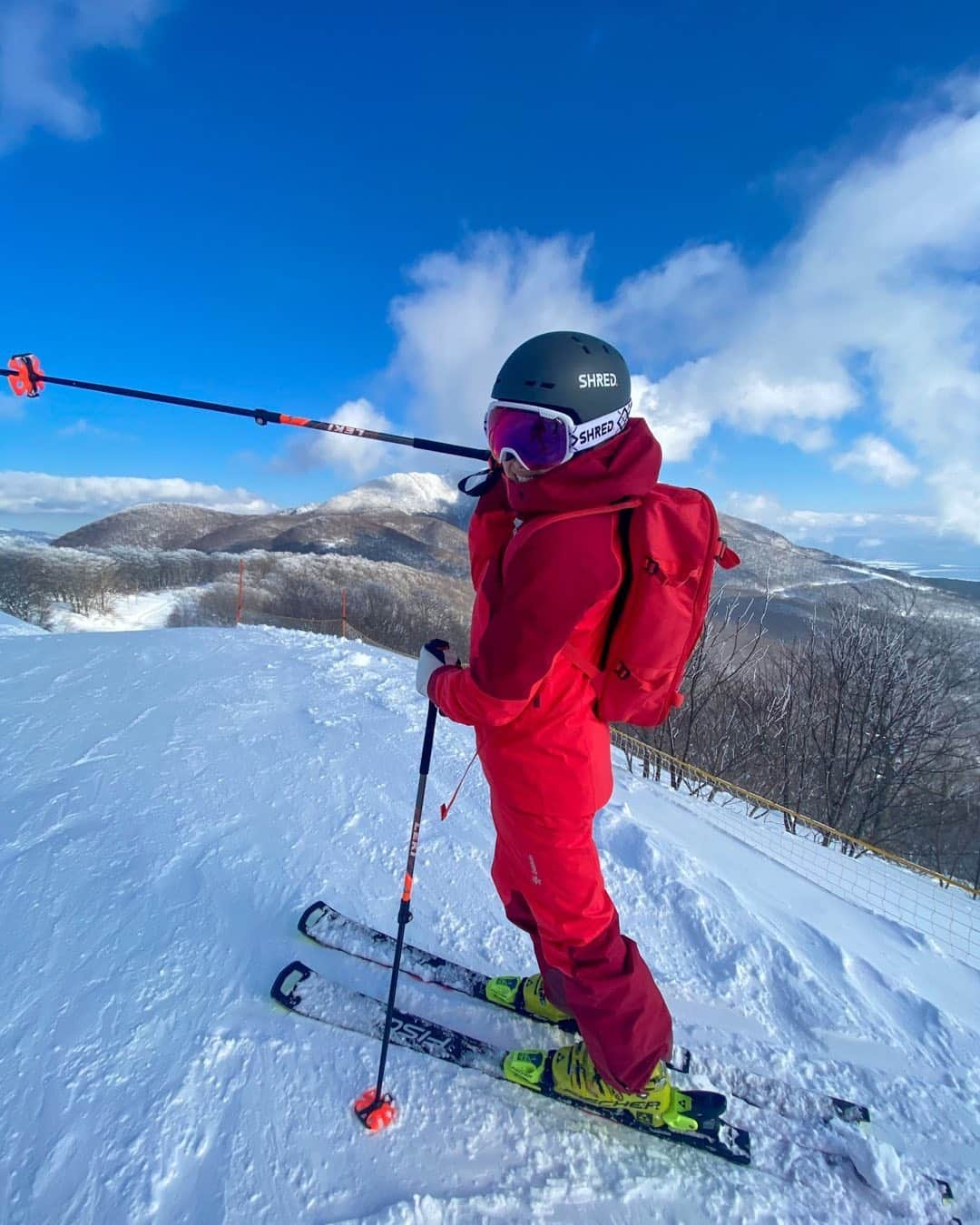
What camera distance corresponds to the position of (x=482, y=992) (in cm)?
240

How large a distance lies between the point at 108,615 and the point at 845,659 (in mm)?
44804

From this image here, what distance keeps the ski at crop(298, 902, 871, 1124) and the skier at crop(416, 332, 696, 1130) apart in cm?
34

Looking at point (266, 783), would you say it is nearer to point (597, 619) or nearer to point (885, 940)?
point (597, 619)

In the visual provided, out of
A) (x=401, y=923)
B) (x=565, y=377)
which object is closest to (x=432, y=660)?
(x=401, y=923)

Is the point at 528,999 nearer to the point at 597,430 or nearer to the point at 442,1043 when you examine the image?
the point at 442,1043

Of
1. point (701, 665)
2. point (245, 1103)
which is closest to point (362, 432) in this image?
point (245, 1103)

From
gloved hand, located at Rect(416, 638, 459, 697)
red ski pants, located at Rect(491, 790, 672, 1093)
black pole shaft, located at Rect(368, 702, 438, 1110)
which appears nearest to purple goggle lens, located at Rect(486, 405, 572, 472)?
gloved hand, located at Rect(416, 638, 459, 697)

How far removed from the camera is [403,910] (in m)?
2.13

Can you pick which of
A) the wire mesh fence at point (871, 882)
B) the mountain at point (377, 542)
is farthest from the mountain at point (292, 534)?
the wire mesh fence at point (871, 882)

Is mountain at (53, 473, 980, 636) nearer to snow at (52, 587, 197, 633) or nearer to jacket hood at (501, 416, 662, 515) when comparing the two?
snow at (52, 587, 197, 633)

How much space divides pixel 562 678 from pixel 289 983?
1.69 m

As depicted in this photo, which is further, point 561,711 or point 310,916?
point 310,916

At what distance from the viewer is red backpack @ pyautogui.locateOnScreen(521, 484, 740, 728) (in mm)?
1640

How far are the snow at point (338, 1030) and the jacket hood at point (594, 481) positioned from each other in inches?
80.9
